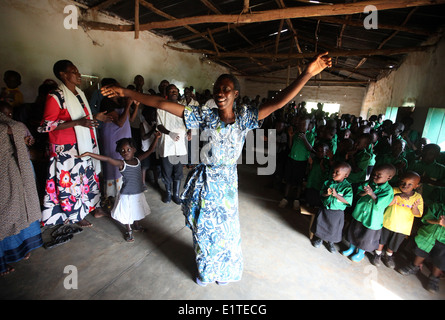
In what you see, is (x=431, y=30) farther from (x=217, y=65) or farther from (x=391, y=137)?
(x=217, y=65)

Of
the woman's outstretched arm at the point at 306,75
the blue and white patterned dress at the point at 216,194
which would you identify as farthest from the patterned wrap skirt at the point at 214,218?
the woman's outstretched arm at the point at 306,75

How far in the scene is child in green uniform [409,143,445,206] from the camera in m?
2.71

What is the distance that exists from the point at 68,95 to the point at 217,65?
35.0 feet

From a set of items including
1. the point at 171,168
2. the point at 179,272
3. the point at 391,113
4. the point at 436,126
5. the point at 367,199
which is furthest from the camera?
the point at 391,113

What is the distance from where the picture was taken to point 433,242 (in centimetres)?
224

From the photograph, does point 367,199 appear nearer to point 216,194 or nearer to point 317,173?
point 317,173

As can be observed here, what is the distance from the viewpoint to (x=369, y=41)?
7.00 meters

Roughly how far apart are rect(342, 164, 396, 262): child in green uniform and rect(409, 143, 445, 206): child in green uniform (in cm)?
82

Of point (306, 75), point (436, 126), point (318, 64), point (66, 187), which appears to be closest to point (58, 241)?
point (66, 187)

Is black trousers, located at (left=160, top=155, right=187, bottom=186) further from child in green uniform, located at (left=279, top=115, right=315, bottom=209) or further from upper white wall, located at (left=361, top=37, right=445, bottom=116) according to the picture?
upper white wall, located at (left=361, top=37, right=445, bottom=116)

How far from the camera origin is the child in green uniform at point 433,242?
217 cm

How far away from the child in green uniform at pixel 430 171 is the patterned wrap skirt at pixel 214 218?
258cm

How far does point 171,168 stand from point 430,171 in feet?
12.1
